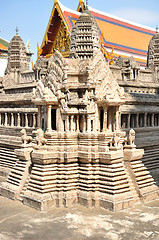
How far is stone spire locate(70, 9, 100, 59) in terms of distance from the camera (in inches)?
856

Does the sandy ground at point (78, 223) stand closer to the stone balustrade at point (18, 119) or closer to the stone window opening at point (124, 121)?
the stone window opening at point (124, 121)

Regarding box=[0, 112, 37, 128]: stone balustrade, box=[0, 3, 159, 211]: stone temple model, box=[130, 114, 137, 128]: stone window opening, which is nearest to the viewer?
box=[0, 3, 159, 211]: stone temple model

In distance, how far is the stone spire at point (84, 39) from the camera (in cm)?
2174

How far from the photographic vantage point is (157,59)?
30422 millimetres

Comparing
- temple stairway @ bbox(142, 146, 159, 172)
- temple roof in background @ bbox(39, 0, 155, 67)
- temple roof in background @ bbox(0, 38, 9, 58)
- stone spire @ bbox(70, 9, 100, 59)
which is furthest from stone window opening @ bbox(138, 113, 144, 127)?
temple roof in background @ bbox(0, 38, 9, 58)

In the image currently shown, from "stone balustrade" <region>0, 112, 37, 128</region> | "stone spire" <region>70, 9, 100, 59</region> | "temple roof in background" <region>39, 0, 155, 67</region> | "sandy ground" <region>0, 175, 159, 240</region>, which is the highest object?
"temple roof in background" <region>39, 0, 155, 67</region>

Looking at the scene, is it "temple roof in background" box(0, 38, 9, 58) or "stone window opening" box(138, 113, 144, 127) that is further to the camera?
"temple roof in background" box(0, 38, 9, 58)

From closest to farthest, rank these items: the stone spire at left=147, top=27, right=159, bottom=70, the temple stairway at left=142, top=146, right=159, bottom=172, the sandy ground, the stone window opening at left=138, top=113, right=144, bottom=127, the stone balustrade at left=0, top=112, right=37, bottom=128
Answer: the sandy ground < the temple stairway at left=142, top=146, right=159, bottom=172 < the stone balustrade at left=0, top=112, right=37, bottom=128 < the stone window opening at left=138, top=113, right=144, bottom=127 < the stone spire at left=147, top=27, right=159, bottom=70

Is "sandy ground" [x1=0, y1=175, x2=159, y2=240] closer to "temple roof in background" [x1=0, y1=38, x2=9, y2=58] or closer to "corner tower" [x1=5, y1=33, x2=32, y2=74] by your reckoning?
"corner tower" [x1=5, y1=33, x2=32, y2=74]

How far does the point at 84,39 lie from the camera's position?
22.0 meters

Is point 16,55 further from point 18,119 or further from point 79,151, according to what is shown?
point 79,151

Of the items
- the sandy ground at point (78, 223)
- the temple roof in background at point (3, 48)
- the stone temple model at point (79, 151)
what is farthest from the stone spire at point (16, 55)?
the temple roof in background at point (3, 48)

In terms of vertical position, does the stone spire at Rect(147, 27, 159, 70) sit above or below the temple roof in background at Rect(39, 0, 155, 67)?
below

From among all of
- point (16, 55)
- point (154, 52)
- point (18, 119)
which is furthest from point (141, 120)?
point (16, 55)
